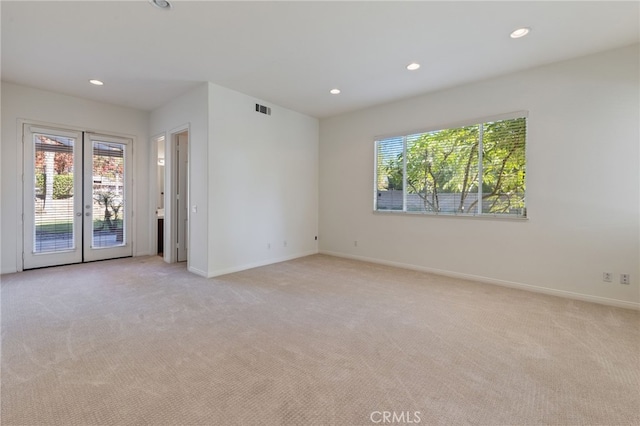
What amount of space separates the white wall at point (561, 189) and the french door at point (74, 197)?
232 inches

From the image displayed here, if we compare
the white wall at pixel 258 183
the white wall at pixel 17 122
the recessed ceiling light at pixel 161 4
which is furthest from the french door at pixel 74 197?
the recessed ceiling light at pixel 161 4

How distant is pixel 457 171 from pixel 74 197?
22.8ft

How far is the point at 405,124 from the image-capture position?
5176mm

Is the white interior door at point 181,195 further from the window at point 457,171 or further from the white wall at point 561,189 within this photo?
the white wall at point 561,189

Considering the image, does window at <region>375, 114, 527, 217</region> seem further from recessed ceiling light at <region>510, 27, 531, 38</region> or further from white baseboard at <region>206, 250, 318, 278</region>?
white baseboard at <region>206, 250, 318, 278</region>

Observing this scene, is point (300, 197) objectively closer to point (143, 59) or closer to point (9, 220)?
point (143, 59)

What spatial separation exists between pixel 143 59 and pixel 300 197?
141 inches

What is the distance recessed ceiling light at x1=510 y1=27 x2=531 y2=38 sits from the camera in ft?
9.82

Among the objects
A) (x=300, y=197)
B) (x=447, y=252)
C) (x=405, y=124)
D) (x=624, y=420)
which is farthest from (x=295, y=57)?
(x=624, y=420)

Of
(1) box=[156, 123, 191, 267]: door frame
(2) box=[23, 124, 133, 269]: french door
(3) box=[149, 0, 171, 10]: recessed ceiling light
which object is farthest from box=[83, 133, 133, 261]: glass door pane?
(3) box=[149, 0, 171, 10]: recessed ceiling light

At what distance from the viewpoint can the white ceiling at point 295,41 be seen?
269 centimetres

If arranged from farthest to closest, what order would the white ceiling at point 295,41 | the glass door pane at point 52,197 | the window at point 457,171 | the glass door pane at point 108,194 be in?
the glass door pane at point 108,194 < the glass door pane at point 52,197 < the window at point 457,171 < the white ceiling at point 295,41

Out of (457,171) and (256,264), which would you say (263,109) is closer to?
(256,264)

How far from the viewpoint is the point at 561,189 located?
12.3ft
